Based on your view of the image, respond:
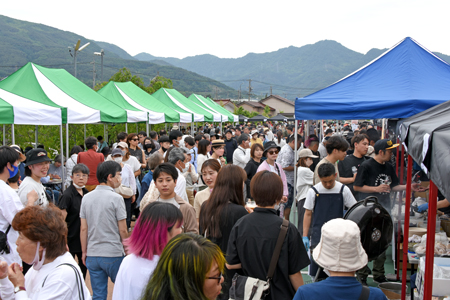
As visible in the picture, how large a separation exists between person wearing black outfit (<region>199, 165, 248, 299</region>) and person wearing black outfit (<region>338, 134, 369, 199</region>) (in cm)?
277

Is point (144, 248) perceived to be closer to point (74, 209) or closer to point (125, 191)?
point (74, 209)

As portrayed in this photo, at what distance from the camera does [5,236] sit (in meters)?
3.43

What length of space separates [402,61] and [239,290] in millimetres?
4703

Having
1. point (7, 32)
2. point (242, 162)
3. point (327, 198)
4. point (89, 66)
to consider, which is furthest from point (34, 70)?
point (7, 32)

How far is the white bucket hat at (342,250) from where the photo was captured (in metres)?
2.03

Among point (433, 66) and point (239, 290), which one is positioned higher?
point (433, 66)

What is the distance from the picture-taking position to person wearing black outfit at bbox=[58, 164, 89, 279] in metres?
4.17

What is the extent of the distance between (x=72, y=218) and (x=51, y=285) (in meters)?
2.19

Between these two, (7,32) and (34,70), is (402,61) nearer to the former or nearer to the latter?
(34,70)

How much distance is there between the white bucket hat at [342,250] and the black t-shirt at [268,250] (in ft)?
1.83

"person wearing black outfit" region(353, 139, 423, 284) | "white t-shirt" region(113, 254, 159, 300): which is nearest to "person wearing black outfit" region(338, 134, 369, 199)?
"person wearing black outfit" region(353, 139, 423, 284)

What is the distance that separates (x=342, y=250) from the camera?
6.70 feet

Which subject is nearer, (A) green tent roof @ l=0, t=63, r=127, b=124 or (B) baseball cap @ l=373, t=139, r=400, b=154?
(B) baseball cap @ l=373, t=139, r=400, b=154

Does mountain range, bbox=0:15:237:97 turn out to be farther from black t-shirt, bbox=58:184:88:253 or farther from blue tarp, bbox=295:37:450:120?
black t-shirt, bbox=58:184:88:253
